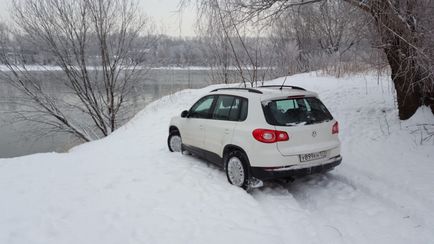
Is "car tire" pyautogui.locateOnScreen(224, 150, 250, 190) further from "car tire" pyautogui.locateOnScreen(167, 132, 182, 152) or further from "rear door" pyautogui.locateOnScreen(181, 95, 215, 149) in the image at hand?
"car tire" pyautogui.locateOnScreen(167, 132, 182, 152)

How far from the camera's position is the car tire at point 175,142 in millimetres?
7239

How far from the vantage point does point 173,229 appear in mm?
3801

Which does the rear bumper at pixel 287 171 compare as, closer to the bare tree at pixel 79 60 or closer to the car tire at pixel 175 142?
the car tire at pixel 175 142

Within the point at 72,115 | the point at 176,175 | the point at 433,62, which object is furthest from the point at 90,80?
the point at 433,62

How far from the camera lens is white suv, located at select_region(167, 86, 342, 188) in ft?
15.0

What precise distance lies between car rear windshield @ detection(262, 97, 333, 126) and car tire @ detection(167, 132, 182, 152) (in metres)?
2.96

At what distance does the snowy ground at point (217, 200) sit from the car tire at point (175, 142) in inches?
11.9

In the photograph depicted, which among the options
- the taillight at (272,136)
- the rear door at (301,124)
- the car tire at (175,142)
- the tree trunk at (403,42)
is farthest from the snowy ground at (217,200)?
the tree trunk at (403,42)

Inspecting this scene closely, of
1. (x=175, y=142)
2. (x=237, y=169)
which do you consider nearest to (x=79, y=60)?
(x=175, y=142)

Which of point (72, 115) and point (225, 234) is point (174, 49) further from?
point (225, 234)

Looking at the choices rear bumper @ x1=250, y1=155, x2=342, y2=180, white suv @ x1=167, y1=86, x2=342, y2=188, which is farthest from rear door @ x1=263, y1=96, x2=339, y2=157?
rear bumper @ x1=250, y1=155, x2=342, y2=180

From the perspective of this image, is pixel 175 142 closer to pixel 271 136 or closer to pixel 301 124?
pixel 271 136

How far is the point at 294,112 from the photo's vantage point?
15.9 ft

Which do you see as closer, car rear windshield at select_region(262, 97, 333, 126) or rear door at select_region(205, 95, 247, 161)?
car rear windshield at select_region(262, 97, 333, 126)
